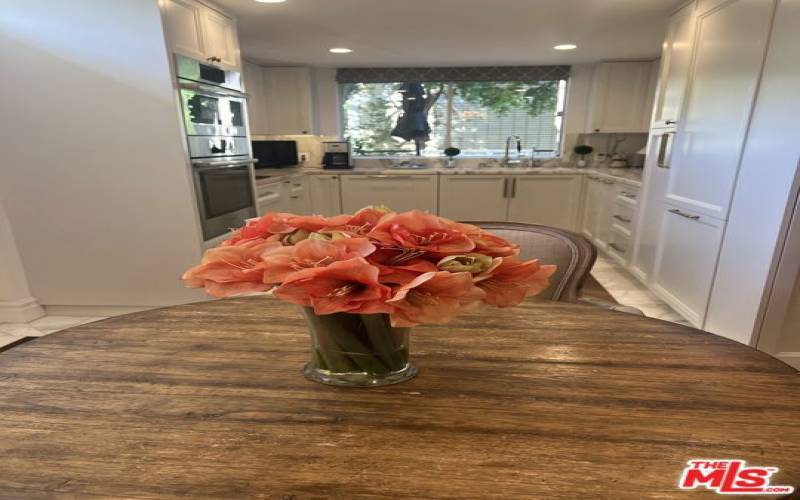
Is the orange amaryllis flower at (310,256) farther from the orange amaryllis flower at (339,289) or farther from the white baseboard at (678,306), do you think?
the white baseboard at (678,306)

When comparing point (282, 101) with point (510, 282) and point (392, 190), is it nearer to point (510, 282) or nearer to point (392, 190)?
point (392, 190)

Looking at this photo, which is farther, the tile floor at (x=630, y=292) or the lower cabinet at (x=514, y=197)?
the lower cabinet at (x=514, y=197)

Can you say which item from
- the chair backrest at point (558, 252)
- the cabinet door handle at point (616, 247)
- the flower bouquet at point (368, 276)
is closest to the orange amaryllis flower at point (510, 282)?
the flower bouquet at point (368, 276)

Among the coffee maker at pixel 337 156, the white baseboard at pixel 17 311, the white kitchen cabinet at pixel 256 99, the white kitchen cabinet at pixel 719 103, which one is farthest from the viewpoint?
the coffee maker at pixel 337 156

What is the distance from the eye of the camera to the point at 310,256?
0.48 metres

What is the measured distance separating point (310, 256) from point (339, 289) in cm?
5

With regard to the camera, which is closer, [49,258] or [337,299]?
[337,299]

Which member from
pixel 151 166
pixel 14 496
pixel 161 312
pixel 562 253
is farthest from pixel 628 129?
pixel 14 496

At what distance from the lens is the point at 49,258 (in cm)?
241

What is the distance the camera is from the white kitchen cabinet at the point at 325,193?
4340mm

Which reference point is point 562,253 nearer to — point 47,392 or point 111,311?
point 47,392

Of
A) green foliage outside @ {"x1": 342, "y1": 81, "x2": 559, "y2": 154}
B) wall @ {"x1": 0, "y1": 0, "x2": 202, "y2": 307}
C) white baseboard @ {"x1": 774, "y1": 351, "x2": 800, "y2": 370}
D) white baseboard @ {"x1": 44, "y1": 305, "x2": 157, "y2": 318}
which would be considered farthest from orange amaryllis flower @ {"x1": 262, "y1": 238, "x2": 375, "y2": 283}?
green foliage outside @ {"x1": 342, "y1": 81, "x2": 559, "y2": 154}

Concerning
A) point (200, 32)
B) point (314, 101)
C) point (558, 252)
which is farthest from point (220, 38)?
point (558, 252)

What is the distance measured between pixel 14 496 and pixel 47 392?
0.77 feet
